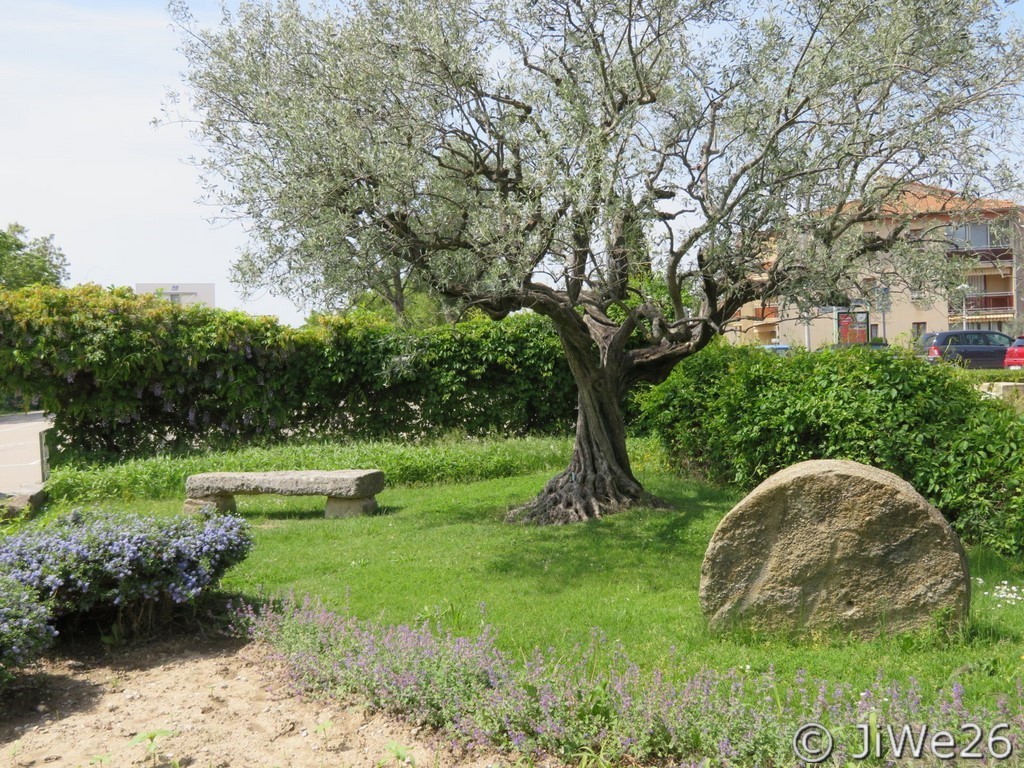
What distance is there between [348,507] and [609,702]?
6520 mm

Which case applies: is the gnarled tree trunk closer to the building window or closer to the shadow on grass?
the shadow on grass

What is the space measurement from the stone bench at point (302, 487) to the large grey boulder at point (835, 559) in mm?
5566

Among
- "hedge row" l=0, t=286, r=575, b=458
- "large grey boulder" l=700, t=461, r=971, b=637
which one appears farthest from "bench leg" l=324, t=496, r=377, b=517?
"large grey boulder" l=700, t=461, r=971, b=637

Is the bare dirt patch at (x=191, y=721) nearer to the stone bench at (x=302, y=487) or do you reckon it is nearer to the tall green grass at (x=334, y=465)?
the stone bench at (x=302, y=487)

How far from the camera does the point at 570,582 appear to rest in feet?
23.0

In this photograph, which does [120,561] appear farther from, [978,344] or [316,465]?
[978,344]

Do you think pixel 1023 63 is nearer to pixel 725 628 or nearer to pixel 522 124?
pixel 522 124

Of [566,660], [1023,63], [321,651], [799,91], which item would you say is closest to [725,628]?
[566,660]

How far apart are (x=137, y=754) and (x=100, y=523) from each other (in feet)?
7.34

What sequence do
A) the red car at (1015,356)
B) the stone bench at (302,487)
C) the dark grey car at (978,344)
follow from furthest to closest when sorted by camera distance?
the dark grey car at (978,344) < the red car at (1015,356) < the stone bench at (302,487)

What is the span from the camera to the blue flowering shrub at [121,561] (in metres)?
5.66

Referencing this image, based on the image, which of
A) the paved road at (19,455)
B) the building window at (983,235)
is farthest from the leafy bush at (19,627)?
the paved road at (19,455)

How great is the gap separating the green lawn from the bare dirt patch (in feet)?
3.18

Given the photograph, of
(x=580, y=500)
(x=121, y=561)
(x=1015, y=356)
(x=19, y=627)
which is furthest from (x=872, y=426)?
(x=1015, y=356)
